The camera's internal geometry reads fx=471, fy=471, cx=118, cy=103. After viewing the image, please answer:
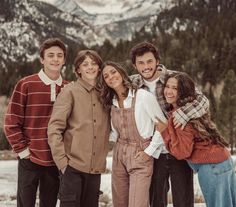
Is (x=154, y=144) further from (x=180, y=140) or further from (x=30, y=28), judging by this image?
(x=30, y=28)

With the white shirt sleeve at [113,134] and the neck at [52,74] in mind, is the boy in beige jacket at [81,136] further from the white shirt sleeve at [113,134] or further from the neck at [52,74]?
the neck at [52,74]

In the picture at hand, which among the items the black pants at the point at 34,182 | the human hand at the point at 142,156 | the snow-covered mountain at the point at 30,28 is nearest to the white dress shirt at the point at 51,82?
the black pants at the point at 34,182

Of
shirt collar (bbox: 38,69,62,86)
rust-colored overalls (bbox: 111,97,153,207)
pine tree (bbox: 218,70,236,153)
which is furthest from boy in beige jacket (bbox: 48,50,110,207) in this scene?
pine tree (bbox: 218,70,236,153)

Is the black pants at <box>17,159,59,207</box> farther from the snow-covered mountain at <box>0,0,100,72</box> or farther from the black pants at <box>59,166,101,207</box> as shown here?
the snow-covered mountain at <box>0,0,100,72</box>

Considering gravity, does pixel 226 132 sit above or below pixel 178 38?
below

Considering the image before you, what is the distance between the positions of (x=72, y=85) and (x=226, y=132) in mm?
18670

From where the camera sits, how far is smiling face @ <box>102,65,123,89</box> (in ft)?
10.8

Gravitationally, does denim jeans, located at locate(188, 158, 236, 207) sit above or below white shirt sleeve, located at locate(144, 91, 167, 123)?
below

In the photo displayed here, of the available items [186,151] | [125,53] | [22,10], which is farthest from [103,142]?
[22,10]

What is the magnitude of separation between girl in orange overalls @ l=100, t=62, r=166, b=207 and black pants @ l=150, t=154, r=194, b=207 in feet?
0.30

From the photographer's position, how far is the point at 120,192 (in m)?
3.38

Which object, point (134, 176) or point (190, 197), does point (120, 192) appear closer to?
point (134, 176)

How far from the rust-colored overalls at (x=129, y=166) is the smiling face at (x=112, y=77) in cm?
16

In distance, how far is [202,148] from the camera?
321cm
